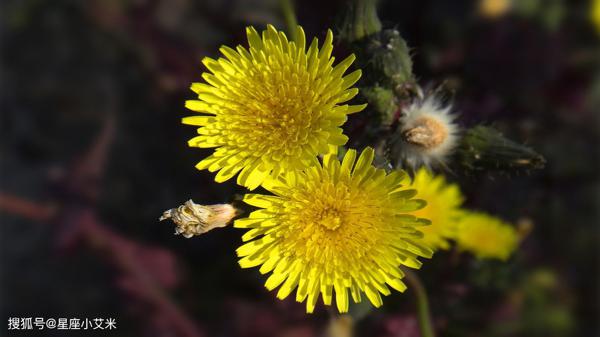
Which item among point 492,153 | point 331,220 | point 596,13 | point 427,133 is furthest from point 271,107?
point 596,13

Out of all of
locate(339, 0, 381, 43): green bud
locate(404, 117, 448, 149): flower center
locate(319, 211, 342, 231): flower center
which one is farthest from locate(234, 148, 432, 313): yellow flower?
locate(339, 0, 381, 43): green bud

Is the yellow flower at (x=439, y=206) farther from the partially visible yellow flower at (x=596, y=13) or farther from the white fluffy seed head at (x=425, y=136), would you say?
the partially visible yellow flower at (x=596, y=13)

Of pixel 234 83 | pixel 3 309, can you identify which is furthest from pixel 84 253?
pixel 234 83

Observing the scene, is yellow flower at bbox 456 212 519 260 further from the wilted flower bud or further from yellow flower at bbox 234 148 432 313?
the wilted flower bud

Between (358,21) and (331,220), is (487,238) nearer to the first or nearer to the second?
(331,220)

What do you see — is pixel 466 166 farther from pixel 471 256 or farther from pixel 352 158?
pixel 471 256

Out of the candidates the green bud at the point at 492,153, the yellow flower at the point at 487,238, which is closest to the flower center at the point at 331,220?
the green bud at the point at 492,153
